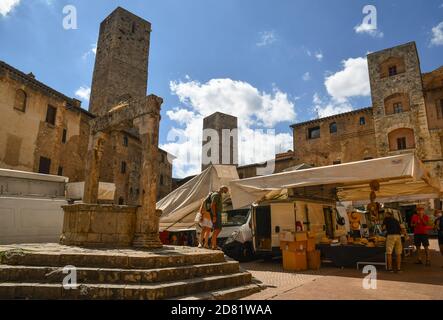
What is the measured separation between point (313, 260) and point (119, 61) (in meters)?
28.6

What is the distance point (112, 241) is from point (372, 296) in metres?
4.92

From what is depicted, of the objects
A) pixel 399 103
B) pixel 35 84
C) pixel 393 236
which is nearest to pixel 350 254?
pixel 393 236

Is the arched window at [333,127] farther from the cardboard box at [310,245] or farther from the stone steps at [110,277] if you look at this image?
the stone steps at [110,277]

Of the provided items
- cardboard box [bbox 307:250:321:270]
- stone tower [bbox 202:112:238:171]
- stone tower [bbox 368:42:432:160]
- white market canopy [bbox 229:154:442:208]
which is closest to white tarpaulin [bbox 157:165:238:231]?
white market canopy [bbox 229:154:442:208]

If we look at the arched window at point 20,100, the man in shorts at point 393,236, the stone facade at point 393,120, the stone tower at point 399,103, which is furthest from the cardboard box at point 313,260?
the stone tower at point 399,103

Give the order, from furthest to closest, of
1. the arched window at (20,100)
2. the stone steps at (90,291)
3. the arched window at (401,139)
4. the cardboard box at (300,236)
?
the arched window at (401,139) → the arched window at (20,100) → the cardboard box at (300,236) → the stone steps at (90,291)

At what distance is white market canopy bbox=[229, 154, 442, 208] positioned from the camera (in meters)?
6.96

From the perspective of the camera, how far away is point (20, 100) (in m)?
17.7

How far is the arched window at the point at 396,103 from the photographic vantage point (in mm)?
23750

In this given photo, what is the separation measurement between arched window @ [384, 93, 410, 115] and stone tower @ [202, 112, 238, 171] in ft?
55.7

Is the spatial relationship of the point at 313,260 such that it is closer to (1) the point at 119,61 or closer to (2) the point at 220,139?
(1) the point at 119,61

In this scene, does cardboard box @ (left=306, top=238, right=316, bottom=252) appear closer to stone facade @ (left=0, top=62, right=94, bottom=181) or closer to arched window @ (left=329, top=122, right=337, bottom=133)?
stone facade @ (left=0, top=62, right=94, bottom=181)

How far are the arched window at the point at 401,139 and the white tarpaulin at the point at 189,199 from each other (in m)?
17.3
